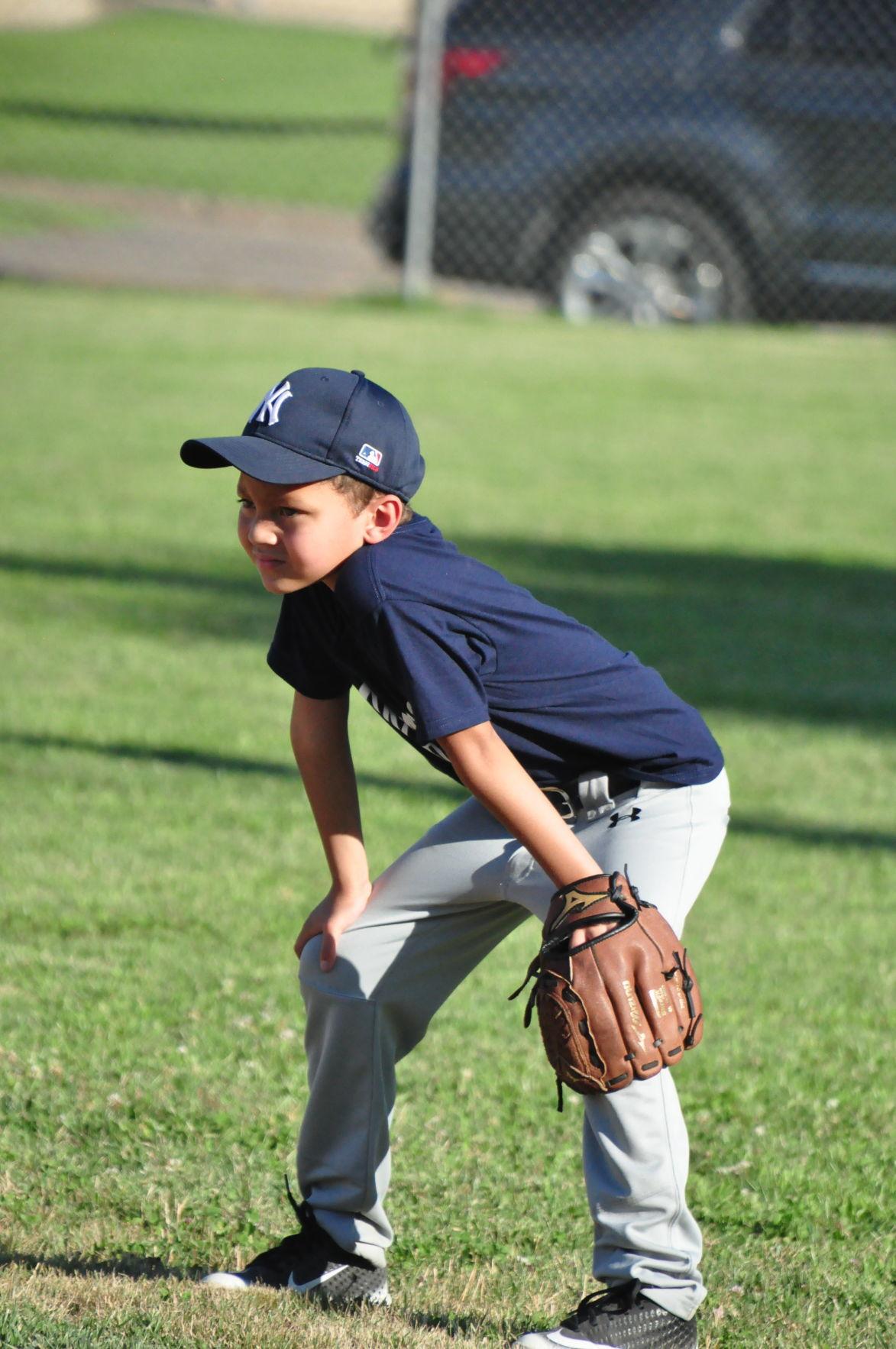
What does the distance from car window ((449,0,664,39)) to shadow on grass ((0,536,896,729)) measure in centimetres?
533

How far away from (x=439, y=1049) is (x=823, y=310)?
394 inches

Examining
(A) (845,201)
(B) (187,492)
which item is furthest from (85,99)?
(B) (187,492)

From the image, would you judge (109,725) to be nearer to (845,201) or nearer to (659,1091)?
(659,1091)

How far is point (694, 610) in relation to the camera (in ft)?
24.7

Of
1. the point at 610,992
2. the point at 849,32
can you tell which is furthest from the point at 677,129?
the point at 610,992

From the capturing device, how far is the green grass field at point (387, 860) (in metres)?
3.06

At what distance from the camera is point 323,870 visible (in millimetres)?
4797

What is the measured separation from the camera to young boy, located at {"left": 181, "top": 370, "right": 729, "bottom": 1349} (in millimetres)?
2531

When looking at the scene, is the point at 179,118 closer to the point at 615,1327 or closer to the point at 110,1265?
the point at 110,1265

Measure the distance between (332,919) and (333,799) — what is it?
211 mm

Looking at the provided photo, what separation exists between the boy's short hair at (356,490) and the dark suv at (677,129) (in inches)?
383

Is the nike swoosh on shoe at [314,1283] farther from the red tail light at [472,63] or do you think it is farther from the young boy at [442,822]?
the red tail light at [472,63]

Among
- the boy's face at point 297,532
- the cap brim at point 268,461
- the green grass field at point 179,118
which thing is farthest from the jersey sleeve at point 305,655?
the green grass field at point 179,118

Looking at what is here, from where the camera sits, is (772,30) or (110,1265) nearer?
(110,1265)
